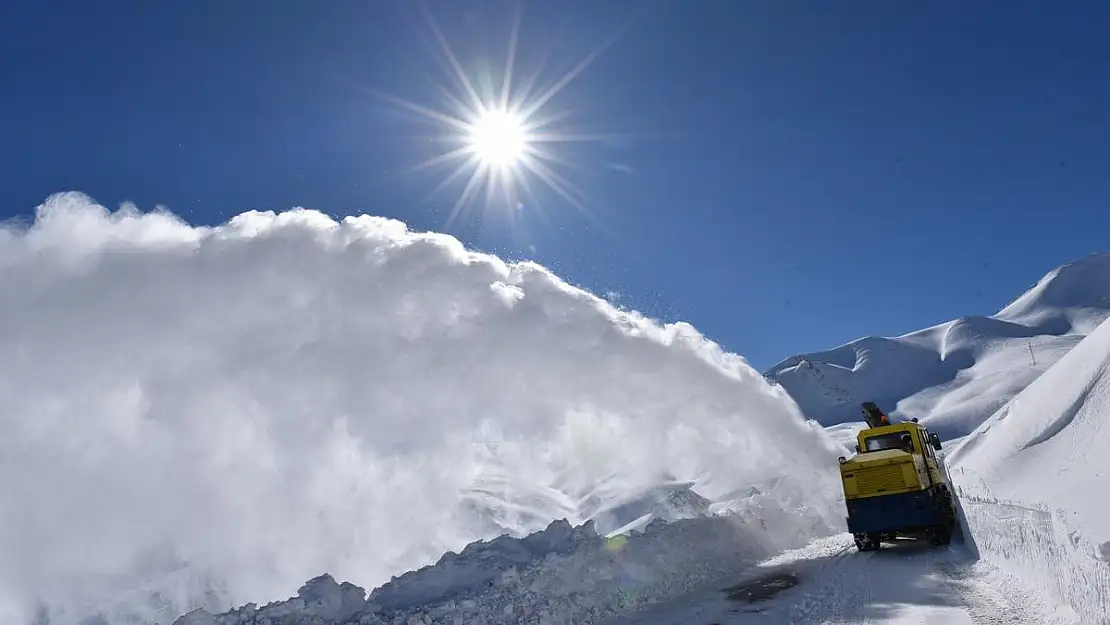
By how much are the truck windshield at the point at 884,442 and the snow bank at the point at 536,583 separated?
492 cm

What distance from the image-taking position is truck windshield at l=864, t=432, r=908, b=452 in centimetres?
1802

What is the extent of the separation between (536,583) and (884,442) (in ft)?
38.4

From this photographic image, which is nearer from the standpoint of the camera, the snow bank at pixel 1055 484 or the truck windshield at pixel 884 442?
the snow bank at pixel 1055 484

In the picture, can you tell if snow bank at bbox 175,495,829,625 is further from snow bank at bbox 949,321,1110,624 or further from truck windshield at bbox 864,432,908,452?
snow bank at bbox 949,321,1110,624

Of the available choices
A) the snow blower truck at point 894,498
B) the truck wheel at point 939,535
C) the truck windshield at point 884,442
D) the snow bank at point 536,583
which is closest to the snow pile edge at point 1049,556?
the snow blower truck at point 894,498

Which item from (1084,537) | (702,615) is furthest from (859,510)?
(1084,537)

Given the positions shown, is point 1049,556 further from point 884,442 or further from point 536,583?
point 884,442

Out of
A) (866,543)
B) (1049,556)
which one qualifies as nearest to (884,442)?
(866,543)

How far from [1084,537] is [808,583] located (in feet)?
18.9

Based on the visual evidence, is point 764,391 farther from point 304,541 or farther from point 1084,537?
point 304,541

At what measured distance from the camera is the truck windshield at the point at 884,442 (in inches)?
709

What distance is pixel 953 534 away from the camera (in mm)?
17125

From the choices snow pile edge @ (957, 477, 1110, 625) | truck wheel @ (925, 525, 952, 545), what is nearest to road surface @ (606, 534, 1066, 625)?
snow pile edge @ (957, 477, 1110, 625)

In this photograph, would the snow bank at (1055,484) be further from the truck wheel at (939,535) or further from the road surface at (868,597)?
the truck wheel at (939,535)
